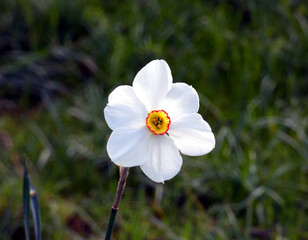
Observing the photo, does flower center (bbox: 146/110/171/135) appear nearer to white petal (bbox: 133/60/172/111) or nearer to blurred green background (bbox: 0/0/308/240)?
white petal (bbox: 133/60/172/111)

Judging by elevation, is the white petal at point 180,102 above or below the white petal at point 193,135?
above

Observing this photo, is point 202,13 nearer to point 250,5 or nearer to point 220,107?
point 250,5

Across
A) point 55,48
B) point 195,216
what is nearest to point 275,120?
point 195,216

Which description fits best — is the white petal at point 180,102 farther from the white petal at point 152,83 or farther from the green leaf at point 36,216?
the green leaf at point 36,216

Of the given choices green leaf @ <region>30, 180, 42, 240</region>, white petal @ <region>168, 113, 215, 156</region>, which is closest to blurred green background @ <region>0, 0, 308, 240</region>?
green leaf @ <region>30, 180, 42, 240</region>

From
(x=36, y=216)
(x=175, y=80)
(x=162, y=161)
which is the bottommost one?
(x=175, y=80)

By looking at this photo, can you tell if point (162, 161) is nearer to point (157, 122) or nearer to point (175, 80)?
point (157, 122)

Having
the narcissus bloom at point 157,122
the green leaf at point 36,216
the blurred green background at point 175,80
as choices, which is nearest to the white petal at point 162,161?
the narcissus bloom at point 157,122

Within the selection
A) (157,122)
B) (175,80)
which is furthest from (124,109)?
(175,80)
